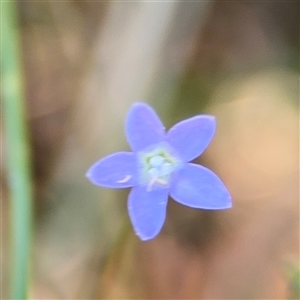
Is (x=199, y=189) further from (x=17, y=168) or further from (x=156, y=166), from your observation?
(x=17, y=168)

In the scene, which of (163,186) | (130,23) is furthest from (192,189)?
(130,23)

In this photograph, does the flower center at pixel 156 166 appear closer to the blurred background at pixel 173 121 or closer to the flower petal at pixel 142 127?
the flower petal at pixel 142 127

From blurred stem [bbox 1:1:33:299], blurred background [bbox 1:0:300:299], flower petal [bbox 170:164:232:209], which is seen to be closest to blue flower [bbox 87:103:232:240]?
flower petal [bbox 170:164:232:209]

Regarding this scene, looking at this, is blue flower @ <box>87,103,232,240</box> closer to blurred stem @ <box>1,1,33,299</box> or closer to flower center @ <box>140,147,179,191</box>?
flower center @ <box>140,147,179,191</box>

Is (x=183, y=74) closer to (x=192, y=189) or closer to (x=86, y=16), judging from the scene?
(x=86, y=16)

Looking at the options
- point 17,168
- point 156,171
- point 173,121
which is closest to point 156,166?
point 156,171
